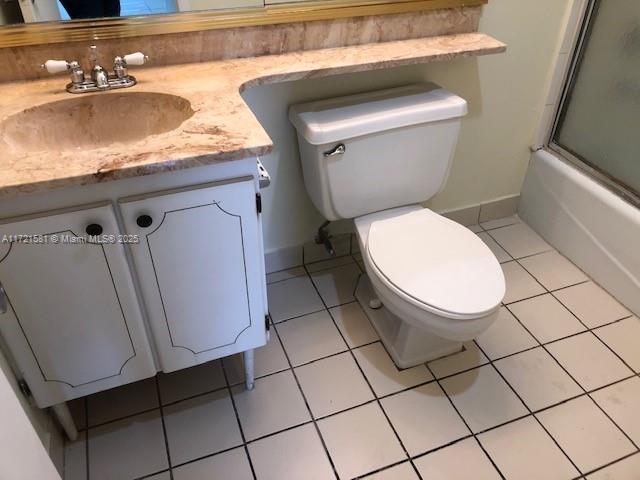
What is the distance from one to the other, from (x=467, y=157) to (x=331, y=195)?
0.72 meters

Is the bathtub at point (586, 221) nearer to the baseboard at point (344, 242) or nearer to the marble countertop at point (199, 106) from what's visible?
the baseboard at point (344, 242)

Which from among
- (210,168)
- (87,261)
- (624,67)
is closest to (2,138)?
(87,261)

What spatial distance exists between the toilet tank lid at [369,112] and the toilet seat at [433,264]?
30 centimetres

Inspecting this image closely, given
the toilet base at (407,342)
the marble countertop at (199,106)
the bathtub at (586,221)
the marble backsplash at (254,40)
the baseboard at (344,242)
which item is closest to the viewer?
the marble countertop at (199,106)

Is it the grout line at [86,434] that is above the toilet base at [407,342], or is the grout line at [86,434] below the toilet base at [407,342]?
below

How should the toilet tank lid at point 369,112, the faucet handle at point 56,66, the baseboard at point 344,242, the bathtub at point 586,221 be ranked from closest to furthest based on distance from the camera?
the faucet handle at point 56,66 → the toilet tank lid at point 369,112 → the bathtub at point 586,221 → the baseboard at point 344,242

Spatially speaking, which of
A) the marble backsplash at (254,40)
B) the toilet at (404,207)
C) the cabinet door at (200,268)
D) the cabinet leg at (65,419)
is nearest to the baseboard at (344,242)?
the toilet at (404,207)

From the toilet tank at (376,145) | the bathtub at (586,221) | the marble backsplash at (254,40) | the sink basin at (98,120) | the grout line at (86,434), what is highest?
the marble backsplash at (254,40)

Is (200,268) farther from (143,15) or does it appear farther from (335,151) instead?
(143,15)

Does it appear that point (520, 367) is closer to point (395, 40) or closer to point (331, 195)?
point (331, 195)

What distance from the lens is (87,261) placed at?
103cm

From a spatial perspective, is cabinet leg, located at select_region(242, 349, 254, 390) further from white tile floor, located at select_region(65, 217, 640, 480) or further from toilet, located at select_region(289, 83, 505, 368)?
toilet, located at select_region(289, 83, 505, 368)

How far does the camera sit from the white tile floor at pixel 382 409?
4.36ft

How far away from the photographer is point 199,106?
1143 mm
